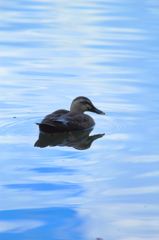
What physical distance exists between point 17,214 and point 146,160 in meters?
2.47

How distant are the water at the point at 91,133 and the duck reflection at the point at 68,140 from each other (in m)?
0.15

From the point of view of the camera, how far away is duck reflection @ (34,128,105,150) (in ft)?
27.9

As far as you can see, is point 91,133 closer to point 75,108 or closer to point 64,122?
point 64,122

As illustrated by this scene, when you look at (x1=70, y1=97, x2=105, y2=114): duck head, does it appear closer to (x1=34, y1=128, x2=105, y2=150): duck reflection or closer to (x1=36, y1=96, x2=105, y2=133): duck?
(x1=36, y1=96, x2=105, y2=133): duck

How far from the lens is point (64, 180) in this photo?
671 cm

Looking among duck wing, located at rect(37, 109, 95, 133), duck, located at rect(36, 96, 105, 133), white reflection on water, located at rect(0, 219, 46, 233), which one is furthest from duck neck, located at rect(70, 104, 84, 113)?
white reflection on water, located at rect(0, 219, 46, 233)

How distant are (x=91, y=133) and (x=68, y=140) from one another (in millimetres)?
676

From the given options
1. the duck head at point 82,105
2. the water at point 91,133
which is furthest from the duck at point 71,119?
the water at point 91,133

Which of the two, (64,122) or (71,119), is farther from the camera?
(71,119)

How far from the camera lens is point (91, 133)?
31.0 ft

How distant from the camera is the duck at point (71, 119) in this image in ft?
29.9

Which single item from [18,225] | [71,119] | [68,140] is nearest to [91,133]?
[71,119]

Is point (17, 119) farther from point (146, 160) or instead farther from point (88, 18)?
point (88, 18)

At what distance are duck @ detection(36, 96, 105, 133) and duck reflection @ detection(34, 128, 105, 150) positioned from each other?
0.10m
